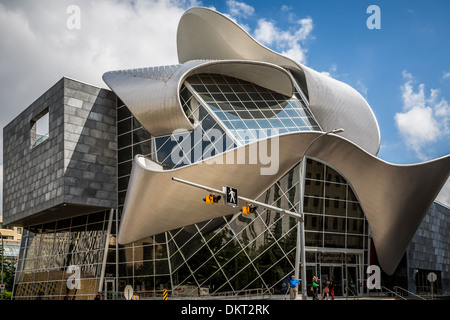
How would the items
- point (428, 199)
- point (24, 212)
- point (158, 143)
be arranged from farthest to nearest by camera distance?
point (24, 212), point (158, 143), point (428, 199)

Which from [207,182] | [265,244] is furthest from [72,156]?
[265,244]

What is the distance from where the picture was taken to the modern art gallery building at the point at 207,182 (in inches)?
1132

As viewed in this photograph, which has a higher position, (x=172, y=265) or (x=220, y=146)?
(x=220, y=146)

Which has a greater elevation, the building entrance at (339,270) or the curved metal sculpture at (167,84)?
the curved metal sculpture at (167,84)

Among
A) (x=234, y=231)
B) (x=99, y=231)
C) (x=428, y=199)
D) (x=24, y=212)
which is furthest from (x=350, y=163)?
(x=24, y=212)

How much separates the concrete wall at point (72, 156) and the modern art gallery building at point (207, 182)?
10cm

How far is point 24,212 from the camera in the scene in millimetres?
40781

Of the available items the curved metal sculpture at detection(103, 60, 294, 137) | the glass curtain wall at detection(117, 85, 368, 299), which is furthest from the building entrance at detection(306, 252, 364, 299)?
the curved metal sculpture at detection(103, 60, 294, 137)

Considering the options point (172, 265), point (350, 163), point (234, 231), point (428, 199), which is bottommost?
point (172, 265)

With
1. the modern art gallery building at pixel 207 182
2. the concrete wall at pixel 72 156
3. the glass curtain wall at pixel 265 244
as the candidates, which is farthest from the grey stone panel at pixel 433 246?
the concrete wall at pixel 72 156

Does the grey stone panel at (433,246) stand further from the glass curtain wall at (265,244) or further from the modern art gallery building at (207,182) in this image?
the glass curtain wall at (265,244)

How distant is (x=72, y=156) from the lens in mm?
36094

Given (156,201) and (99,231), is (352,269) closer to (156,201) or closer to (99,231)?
(156,201)

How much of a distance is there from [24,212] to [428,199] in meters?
32.1
